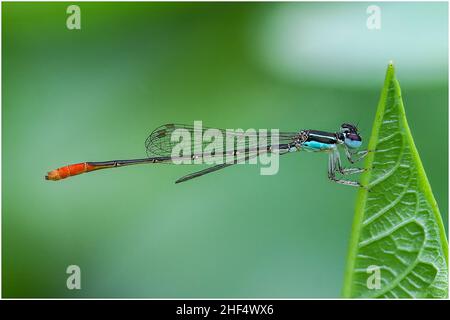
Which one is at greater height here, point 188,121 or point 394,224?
point 188,121

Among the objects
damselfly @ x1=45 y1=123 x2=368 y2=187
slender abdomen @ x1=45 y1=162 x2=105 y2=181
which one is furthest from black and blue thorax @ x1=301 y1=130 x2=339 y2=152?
slender abdomen @ x1=45 y1=162 x2=105 y2=181

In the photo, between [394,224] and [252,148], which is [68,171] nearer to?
[252,148]

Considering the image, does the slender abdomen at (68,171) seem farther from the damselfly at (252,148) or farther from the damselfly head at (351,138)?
the damselfly head at (351,138)

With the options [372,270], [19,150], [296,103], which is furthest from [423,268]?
[19,150]

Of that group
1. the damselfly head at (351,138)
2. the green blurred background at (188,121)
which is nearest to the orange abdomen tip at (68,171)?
the green blurred background at (188,121)

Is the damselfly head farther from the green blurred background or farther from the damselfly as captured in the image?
the green blurred background

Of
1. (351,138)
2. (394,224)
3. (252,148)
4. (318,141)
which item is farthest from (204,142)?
(394,224)
